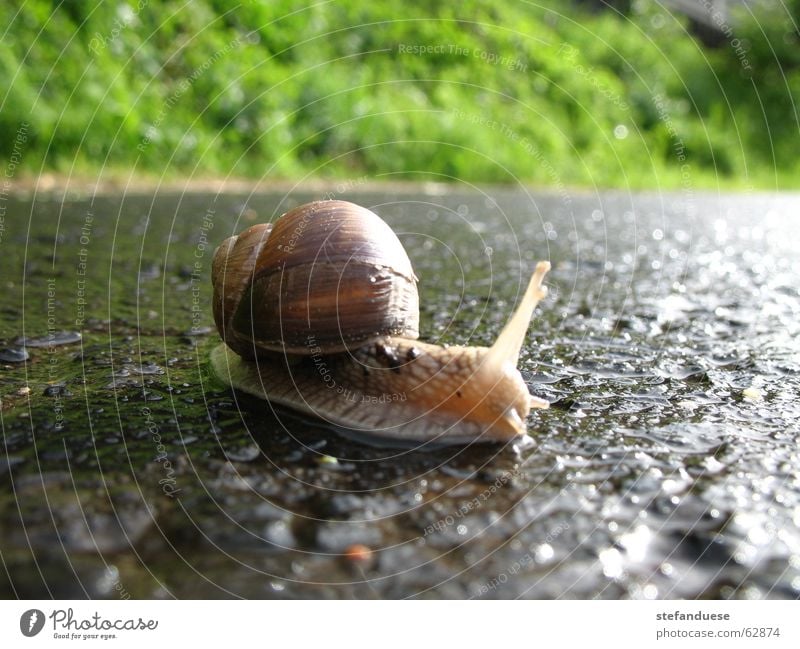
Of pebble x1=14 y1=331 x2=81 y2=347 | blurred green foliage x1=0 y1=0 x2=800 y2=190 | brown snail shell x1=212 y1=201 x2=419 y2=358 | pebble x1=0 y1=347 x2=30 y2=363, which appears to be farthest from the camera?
blurred green foliage x1=0 y1=0 x2=800 y2=190

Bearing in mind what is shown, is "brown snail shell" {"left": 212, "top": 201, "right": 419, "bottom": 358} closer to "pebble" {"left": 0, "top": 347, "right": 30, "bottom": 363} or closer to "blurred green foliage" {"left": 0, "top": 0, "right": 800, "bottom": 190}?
"pebble" {"left": 0, "top": 347, "right": 30, "bottom": 363}

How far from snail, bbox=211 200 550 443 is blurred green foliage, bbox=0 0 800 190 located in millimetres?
3718

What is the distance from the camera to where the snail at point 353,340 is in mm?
1952

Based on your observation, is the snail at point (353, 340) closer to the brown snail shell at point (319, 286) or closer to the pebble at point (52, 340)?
the brown snail shell at point (319, 286)

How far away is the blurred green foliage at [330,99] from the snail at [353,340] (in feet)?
12.2

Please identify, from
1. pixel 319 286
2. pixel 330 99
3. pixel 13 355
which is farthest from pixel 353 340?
pixel 330 99

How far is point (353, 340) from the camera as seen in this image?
209cm

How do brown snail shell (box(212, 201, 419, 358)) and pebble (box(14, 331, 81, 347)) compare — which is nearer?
brown snail shell (box(212, 201, 419, 358))

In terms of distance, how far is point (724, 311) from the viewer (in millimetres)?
3514

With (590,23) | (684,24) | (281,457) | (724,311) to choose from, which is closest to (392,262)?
(281,457)

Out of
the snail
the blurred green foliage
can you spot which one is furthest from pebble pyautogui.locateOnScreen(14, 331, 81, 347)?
the blurred green foliage

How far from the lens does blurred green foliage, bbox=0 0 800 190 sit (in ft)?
29.6

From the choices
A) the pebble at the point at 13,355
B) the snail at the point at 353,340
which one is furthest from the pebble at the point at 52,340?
the snail at the point at 353,340
